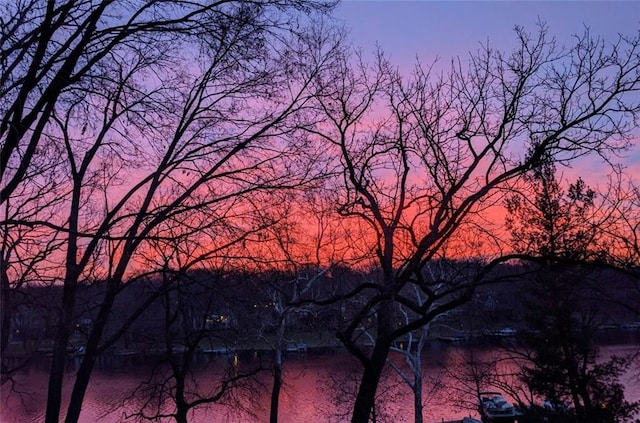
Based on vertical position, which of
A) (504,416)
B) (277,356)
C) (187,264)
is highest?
(187,264)

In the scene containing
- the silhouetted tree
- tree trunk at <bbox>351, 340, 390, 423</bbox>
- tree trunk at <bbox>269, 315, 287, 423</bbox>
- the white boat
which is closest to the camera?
tree trunk at <bbox>351, 340, 390, 423</bbox>

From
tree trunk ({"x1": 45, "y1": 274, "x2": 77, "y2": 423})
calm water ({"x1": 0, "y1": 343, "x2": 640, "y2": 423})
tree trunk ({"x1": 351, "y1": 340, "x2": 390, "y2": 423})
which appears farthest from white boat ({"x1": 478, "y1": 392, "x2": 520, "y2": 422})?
tree trunk ({"x1": 45, "y1": 274, "x2": 77, "y2": 423})

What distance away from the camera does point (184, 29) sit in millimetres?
4582

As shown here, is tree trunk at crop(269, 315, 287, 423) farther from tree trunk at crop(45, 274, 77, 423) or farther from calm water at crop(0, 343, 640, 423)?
tree trunk at crop(45, 274, 77, 423)

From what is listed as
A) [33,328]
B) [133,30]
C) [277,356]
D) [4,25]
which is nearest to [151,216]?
[33,328]

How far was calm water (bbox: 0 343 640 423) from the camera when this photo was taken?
23.0 m

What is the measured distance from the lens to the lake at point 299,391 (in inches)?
899

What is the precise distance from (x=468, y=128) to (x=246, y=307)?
3.99 meters

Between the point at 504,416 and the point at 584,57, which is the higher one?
the point at 584,57

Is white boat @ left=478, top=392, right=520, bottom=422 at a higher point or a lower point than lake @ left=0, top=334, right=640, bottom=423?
lower

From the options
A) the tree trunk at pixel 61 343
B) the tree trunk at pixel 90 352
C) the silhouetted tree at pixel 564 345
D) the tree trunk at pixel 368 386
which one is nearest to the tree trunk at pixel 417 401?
the silhouetted tree at pixel 564 345

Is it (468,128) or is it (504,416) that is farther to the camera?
(504,416)

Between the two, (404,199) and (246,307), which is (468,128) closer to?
(404,199)

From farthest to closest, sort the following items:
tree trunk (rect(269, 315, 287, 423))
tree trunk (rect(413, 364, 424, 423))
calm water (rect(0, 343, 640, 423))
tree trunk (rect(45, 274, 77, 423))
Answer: calm water (rect(0, 343, 640, 423)) < tree trunk (rect(413, 364, 424, 423)) < tree trunk (rect(269, 315, 287, 423)) < tree trunk (rect(45, 274, 77, 423))
